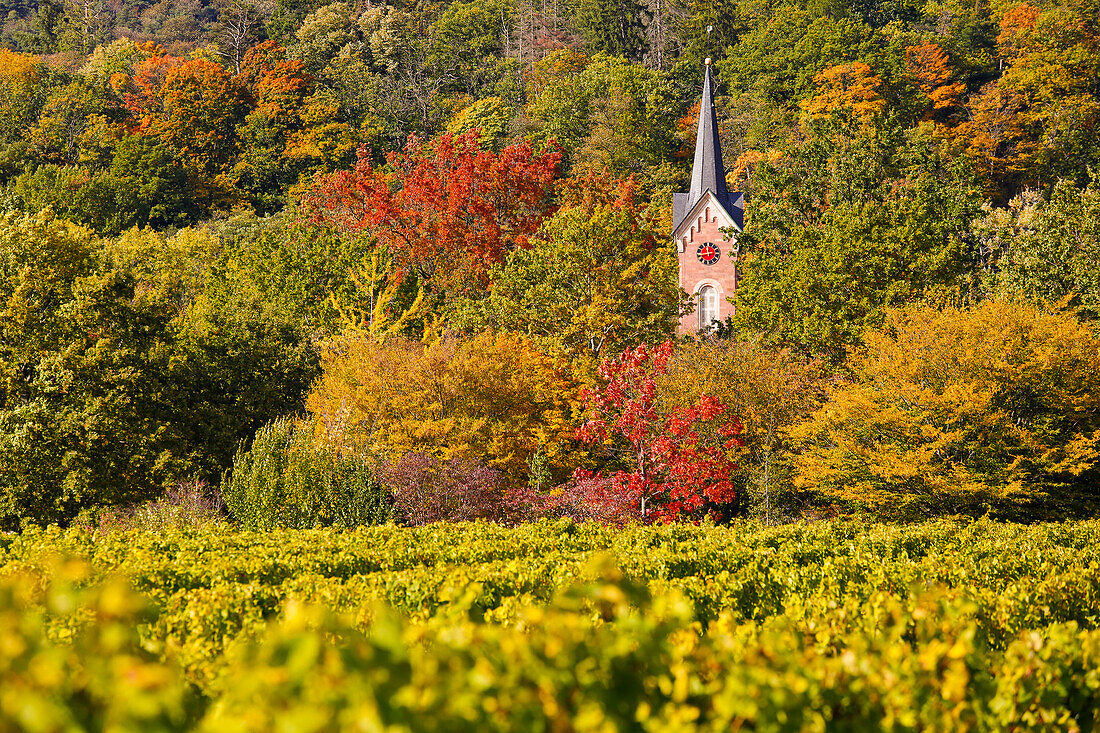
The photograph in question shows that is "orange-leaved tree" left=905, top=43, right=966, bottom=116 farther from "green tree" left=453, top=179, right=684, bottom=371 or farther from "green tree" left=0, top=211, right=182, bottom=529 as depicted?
"green tree" left=0, top=211, right=182, bottom=529

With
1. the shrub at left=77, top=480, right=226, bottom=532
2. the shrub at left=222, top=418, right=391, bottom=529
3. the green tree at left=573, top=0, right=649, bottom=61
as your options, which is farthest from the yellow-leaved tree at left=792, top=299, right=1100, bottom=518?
the green tree at left=573, top=0, right=649, bottom=61

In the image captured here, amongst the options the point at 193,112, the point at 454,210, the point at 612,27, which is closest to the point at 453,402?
the point at 454,210

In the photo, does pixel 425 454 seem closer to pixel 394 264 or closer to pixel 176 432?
pixel 176 432

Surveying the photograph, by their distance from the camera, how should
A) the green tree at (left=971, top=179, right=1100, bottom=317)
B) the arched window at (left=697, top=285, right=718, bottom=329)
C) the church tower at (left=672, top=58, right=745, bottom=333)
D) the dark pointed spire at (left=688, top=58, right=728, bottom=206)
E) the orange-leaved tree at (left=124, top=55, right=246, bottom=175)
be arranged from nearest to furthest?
the green tree at (left=971, top=179, right=1100, bottom=317) < the church tower at (left=672, top=58, right=745, bottom=333) < the arched window at (left=697, top=285, right=718, bottom=329) < the dark pointed spire at (left=688, top=58, right=728, bottom=206) < the orange-leaved tree at (left=124, top=55, right=246, bottom=175)

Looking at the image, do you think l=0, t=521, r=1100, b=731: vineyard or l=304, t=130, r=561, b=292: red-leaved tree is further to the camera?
l=304, t=130, r=561, b=292: red-leaved tree

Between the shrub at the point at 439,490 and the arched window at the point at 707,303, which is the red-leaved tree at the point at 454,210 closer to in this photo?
the arched window at the point at 707,303

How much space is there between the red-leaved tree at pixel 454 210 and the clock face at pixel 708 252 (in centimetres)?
1207

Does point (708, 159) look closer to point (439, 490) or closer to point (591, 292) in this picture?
point (591, 292)

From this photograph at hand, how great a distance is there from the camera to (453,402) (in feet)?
71.4

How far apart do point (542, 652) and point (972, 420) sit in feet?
63.7

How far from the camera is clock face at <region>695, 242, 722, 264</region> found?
49.2 metres

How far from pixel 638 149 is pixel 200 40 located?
56.4 meters

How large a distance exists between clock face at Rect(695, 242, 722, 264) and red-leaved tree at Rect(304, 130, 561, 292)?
12073 mm

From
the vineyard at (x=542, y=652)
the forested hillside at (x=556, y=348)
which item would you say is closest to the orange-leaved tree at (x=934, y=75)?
the forested hillside at (x=556, y=348)
